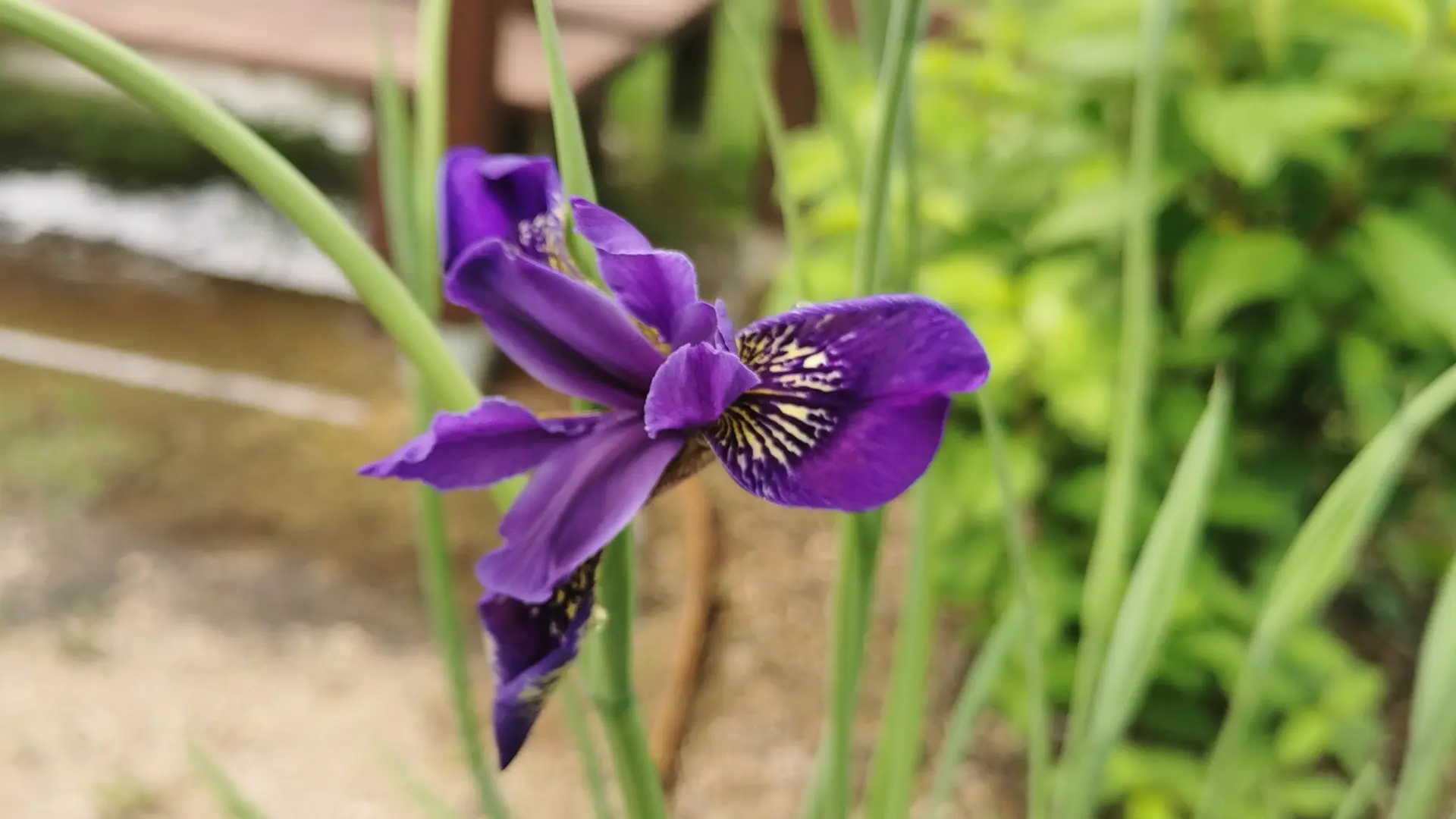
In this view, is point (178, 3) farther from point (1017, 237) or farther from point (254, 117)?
point (1017, 237)

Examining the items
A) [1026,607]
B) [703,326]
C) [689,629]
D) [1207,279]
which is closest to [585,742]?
[1026,607]

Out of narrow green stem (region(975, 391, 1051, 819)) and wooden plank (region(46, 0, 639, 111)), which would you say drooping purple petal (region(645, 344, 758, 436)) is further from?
wooden plank (region(46, 0, 639, 111))

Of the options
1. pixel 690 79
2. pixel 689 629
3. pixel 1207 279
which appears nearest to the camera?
pixel 1207 279

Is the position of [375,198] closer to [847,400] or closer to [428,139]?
[428,139]

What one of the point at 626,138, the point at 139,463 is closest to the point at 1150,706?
the point at 139,463

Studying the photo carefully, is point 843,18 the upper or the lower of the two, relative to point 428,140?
upper

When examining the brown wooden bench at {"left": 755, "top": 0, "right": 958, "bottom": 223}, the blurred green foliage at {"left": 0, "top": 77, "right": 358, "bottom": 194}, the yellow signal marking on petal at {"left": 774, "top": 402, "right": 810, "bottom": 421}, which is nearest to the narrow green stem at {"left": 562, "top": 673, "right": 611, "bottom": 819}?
the yellow signal marking on petal at {"left": 774, "top": 402, "right": 810, "bottom": 421}
